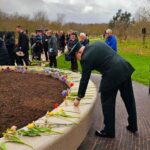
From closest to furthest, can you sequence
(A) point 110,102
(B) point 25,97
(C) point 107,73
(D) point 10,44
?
(C) point 107,73
(A) point 110,102
(B) point 25,97
(D) point 10,44

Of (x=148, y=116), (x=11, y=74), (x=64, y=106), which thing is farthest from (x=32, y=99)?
(x=11, y=74)

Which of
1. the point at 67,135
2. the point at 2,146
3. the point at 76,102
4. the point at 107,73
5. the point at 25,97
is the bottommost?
the point at 25,97

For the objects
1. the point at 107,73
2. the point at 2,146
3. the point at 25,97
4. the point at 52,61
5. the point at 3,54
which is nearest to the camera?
the point at 2,146

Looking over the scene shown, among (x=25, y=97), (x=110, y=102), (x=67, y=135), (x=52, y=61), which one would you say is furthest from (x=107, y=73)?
(x=52, y=61)

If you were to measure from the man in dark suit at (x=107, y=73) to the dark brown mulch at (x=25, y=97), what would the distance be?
34.1 inches

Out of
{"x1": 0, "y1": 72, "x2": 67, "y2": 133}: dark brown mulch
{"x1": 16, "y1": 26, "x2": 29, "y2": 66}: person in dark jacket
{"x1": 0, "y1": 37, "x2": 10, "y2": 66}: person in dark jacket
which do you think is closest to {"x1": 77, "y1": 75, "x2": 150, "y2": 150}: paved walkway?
{"x1": 0, "y1": 72, "x2": 67, "y2": 133}: dark brown mulch

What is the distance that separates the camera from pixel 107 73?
7.11m

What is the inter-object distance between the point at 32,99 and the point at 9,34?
33.6ft

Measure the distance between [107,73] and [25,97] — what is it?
1.90 meters

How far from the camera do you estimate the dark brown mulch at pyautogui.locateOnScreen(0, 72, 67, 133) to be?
6473 mm

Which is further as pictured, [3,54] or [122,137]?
[3,54]

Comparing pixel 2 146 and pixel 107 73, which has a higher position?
pixel 107 73

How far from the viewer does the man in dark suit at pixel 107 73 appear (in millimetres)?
6797

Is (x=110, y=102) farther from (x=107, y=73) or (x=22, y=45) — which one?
(x=22, y=45)
